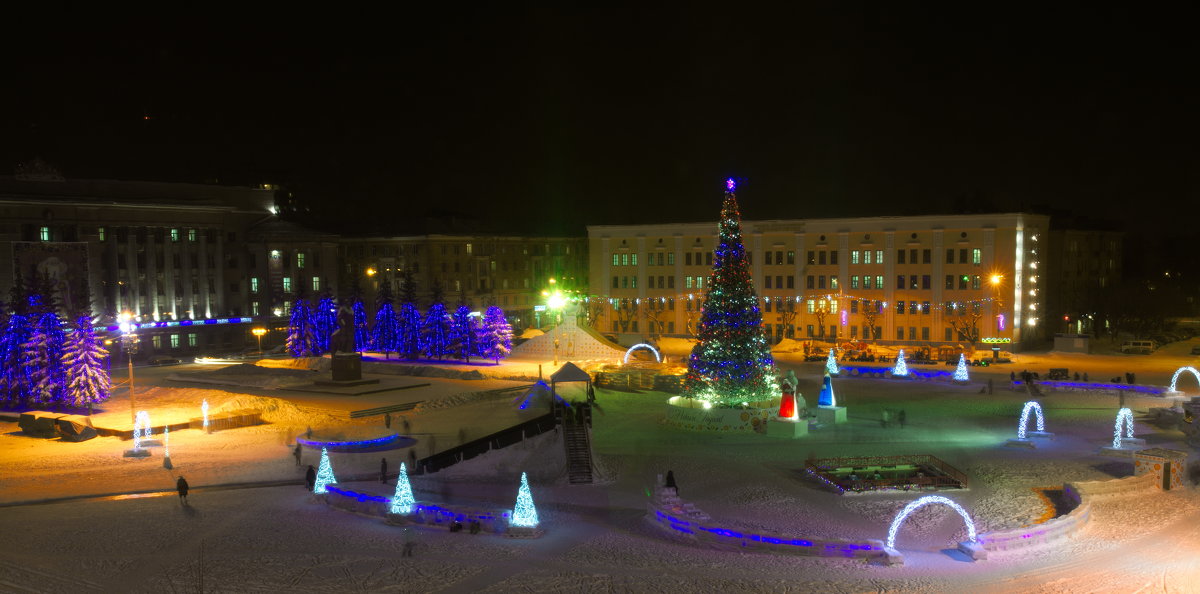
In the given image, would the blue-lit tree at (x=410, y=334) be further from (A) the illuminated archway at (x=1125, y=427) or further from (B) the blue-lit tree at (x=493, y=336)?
(A) the illuminated archway at (x=1125, y=427)

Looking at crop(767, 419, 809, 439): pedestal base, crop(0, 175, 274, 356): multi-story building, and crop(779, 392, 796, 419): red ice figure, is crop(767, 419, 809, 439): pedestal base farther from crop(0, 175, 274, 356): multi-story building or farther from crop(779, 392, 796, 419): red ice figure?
crop(0, 175, 274, 356): multi-story building

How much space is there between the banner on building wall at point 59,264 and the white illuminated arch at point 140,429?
28.0 metres

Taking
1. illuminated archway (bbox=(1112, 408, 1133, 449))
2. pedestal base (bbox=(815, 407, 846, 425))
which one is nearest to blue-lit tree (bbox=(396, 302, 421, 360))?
pedestal base (bbox=(815, 407, 846, 425))

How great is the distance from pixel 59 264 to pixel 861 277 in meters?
59.5

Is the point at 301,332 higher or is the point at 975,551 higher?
the point at 301,332

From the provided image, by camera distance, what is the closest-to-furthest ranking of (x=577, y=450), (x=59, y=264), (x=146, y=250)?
1. (x=577, y=450)
2. (x=59, y=264)
3. (x=146, y=250)

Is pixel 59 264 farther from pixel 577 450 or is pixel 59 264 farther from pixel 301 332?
pixel 577 450

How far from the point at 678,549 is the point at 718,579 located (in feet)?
7.06

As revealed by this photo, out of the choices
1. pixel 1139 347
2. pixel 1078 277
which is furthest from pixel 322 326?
pixel 1078 277

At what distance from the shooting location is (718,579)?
19.7 meters

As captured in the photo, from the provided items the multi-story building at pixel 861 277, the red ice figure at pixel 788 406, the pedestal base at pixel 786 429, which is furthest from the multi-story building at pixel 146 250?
the red ice figure at pixel 788 406

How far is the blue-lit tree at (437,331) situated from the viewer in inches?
2415

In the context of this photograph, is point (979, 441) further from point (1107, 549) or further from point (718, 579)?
point (718, 579)

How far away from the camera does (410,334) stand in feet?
204
